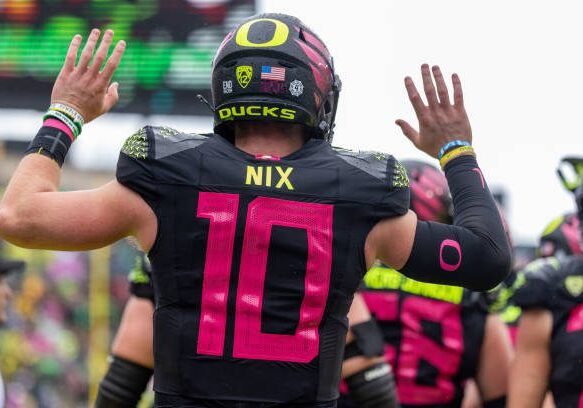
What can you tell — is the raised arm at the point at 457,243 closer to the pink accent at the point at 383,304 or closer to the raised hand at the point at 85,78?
the raised hand at the point at 85,78

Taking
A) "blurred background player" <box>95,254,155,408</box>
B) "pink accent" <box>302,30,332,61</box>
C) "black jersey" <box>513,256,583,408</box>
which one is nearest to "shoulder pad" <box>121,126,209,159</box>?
"pink accent" <box>302,30,332,61</box>

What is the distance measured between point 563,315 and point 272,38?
6.18 feet

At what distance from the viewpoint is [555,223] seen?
7.71 m

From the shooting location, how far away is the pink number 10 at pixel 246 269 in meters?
3.37

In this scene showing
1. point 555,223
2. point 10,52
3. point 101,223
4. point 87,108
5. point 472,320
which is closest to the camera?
point 101,223

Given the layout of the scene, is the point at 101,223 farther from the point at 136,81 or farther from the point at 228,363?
the point at 136,81

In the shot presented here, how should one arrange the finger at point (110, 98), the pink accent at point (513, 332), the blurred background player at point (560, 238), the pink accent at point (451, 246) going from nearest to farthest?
the pink accent at point (451, 246) → the finger at point (110, 98) → the blurred background player at point (560, 238) → the pink accent at point (513, 332)

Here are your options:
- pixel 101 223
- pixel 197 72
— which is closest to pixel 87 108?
pixel 101 223

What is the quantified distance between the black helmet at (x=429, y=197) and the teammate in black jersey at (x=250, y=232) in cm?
279

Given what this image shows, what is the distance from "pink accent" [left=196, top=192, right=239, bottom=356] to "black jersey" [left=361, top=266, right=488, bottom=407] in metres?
2.89

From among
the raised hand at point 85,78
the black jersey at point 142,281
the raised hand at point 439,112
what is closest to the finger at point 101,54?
the raised hand at point 85,78

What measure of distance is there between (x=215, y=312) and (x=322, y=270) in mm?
329

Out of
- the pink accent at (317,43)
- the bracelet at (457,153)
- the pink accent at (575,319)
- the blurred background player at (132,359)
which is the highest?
the pink accent at (317,43)

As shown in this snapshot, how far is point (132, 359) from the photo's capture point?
18.6 ft
